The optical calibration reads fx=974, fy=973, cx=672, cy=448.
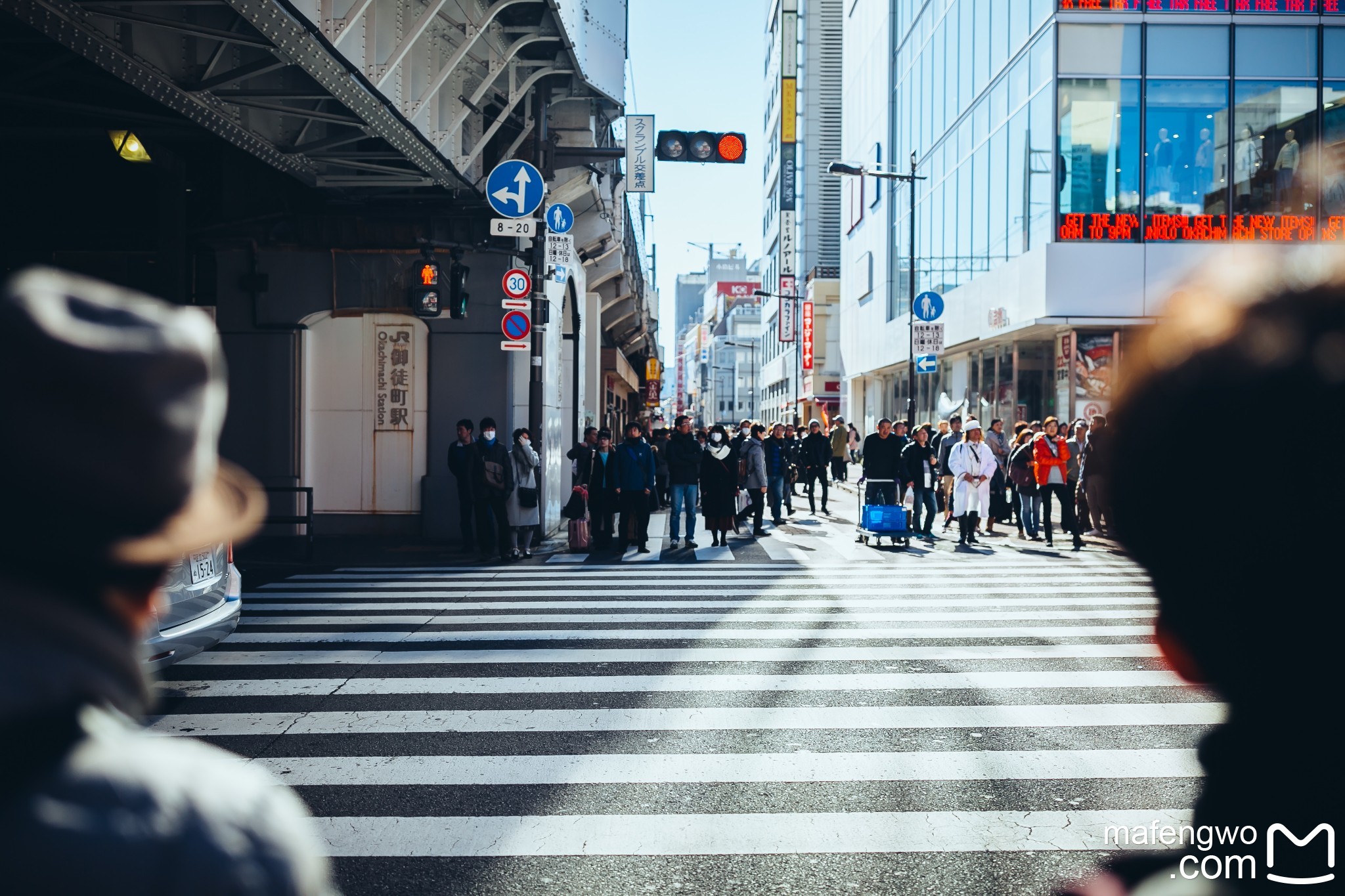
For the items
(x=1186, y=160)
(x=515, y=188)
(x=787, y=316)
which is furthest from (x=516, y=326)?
(x=787, y=316)

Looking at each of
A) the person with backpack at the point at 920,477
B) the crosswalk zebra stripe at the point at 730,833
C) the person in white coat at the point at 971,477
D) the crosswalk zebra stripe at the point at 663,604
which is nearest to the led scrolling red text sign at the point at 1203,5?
the person with backpack at the point at 920,477

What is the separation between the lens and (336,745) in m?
5.45

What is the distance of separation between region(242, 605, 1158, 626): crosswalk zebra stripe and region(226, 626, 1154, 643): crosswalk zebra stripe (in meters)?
0.41

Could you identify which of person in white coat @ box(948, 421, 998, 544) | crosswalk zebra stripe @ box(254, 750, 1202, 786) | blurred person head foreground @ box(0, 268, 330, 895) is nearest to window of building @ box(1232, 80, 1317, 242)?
person in white coat @ box(948, 421, 998, 544)

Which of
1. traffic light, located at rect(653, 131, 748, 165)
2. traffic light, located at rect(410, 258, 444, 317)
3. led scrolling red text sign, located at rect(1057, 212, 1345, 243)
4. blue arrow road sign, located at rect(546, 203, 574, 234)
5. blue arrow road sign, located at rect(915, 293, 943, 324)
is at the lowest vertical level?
traffic light, located at rect(410, 258, 444, 317)

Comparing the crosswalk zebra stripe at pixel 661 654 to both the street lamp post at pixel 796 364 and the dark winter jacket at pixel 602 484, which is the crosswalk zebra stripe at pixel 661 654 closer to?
the dark winter jacket at pixel 602 484

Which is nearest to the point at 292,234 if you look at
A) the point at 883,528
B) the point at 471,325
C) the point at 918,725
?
the point at 471,325

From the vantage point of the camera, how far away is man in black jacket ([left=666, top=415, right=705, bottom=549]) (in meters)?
16.0

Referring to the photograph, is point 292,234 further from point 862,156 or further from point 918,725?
point 862,156

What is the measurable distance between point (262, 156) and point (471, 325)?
458 cm

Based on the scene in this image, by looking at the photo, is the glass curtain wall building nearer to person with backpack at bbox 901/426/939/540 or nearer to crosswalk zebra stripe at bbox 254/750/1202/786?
person with backpack at bbox 901/426/939/540

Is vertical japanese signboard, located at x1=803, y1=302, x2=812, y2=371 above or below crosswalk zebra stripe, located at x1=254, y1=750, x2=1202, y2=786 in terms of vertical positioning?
above

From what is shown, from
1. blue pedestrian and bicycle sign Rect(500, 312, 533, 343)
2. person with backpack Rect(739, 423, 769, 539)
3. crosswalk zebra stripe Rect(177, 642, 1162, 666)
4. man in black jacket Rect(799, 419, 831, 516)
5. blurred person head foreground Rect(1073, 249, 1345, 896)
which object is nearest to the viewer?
blurred person head foreground Rect(1073, 249, 1345, 896)

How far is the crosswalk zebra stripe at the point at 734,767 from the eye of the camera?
493 cm
